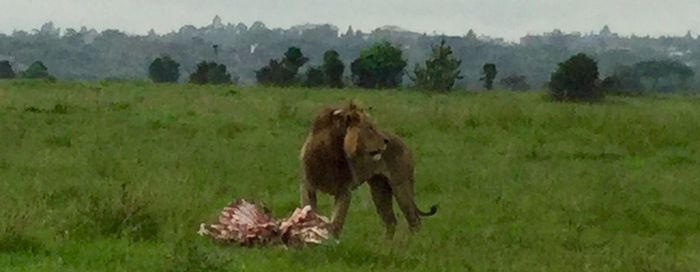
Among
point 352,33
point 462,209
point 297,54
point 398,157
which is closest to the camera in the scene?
point 398,157

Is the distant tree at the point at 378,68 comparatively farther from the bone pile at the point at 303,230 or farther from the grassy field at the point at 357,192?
the bone pile at the point at 303,230

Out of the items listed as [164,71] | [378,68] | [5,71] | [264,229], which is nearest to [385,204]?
[264,229]

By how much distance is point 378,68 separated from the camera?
37.3 meters

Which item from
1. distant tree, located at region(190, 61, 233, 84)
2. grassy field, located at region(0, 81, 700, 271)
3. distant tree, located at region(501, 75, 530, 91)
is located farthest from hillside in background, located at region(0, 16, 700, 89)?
grassy field, located at region(0, 81, 700, 271)

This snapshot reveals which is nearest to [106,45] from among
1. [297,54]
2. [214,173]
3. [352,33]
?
[352,33]

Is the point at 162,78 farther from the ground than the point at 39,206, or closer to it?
closer to it

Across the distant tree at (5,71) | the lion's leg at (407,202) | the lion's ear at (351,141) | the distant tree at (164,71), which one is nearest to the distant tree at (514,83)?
the distant tree at (164,71)

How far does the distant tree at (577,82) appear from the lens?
2941 centimetres

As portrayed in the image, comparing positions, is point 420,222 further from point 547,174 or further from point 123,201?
point 547,174

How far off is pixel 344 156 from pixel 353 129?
11.5 inches

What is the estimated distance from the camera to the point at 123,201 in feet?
30.6

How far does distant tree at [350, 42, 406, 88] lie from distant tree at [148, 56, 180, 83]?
12615 millimetres

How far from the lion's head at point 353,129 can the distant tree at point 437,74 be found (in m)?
24.4

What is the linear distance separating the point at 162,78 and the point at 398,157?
3876 cm
